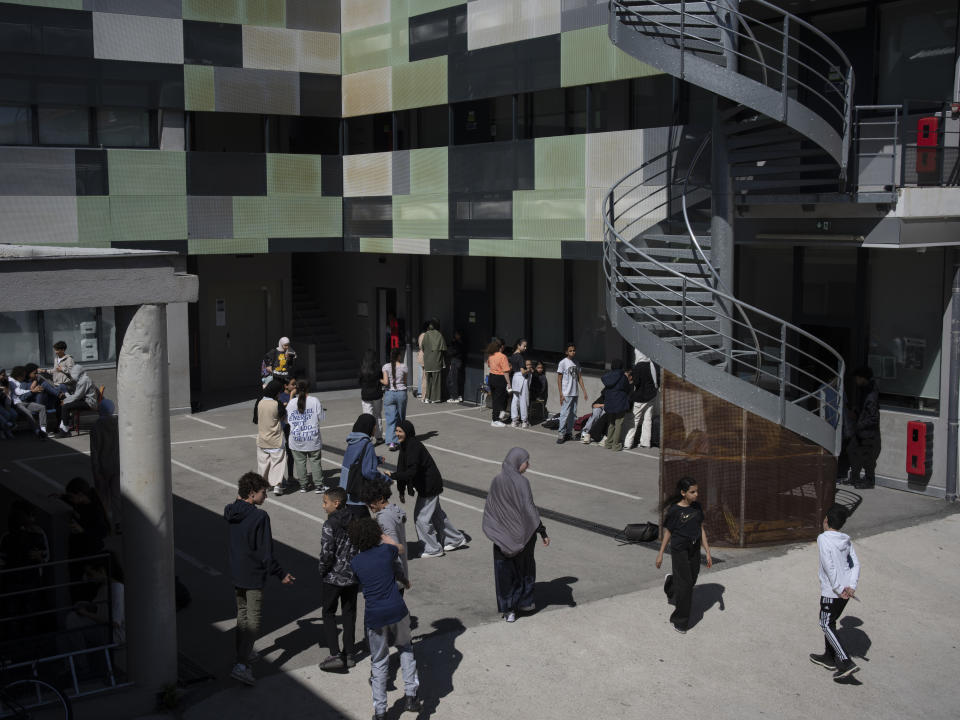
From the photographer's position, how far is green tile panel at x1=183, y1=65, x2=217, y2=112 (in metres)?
22.1

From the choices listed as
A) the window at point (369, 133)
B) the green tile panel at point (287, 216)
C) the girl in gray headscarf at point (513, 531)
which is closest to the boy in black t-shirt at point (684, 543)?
the girl in gray headscarf at point (513, 531)

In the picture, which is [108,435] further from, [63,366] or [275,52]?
[275,52]

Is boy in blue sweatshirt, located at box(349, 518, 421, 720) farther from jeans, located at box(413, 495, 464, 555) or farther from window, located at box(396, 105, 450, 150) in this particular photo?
window, located at box(396, 105, 450, 150)

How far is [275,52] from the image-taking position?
23078 millimetres

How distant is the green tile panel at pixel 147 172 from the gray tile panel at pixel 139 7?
266 centimetres

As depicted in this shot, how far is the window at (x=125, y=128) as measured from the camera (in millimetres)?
21469

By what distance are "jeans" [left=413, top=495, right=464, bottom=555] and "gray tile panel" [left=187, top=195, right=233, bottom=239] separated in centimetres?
1136

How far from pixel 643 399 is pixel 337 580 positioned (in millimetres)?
10333

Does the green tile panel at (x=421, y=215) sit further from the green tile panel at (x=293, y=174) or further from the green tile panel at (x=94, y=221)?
the green tile panel at (x=94, y=221)

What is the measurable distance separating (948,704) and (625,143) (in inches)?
454

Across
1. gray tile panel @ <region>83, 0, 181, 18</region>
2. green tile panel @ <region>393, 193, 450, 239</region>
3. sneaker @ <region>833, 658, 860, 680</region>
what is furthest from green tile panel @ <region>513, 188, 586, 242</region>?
sneaker @ <region>833, 658, 860, 680</region>

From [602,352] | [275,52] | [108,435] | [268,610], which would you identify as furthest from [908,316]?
[275,52]

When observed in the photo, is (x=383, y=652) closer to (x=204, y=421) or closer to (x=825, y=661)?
(x=825, y=661)

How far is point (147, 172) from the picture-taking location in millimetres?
21672
